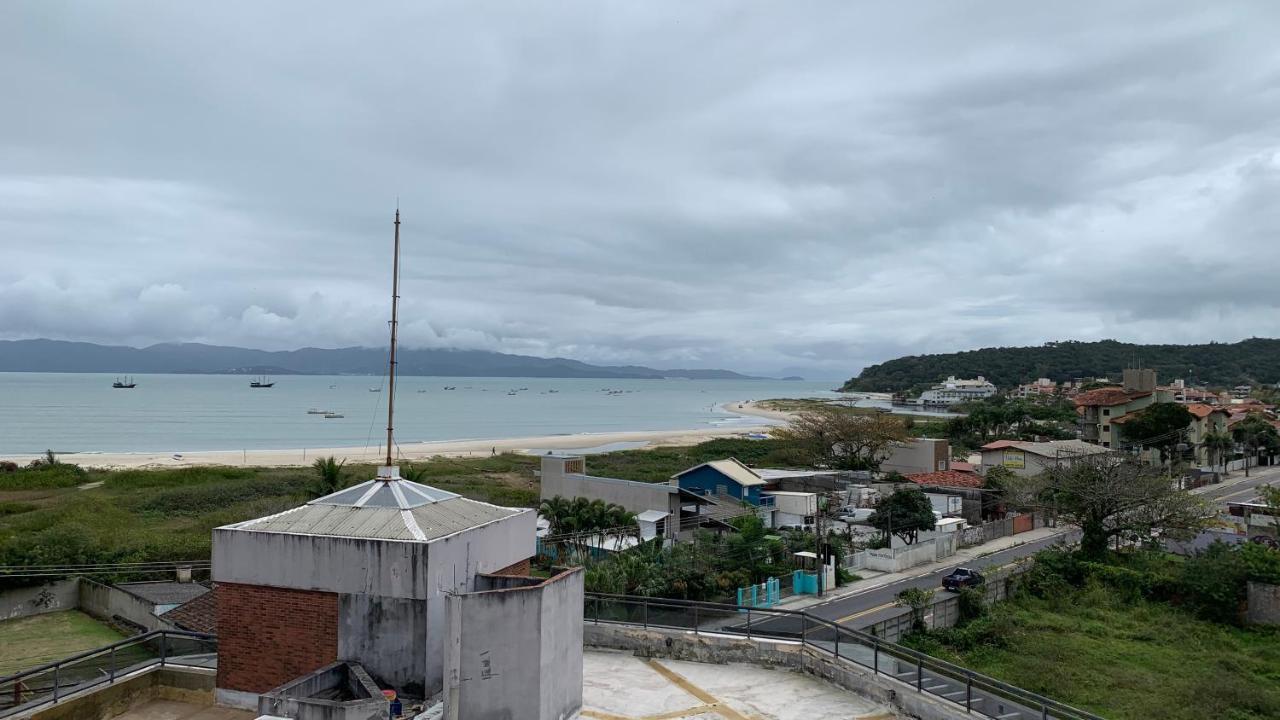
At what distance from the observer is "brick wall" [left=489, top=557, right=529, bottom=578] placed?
36.6 feet

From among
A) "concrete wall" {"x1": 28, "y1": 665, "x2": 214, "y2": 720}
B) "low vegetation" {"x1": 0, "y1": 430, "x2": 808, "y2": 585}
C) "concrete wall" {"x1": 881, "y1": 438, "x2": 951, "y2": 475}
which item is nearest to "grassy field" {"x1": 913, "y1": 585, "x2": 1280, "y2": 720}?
"concrete wall" {"x1": 28, "y1": 665, "x2": 214, "y2": 720}

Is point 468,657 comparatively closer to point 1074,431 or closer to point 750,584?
point 750,584

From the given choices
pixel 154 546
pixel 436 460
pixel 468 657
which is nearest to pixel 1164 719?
pixel 468 657

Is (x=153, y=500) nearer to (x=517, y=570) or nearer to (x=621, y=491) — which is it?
(x=621, y=491)

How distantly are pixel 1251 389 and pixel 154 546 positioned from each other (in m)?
196

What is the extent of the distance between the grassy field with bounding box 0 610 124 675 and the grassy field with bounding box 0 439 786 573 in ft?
15.3

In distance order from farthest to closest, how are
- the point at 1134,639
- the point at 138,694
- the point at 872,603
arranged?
the point at 872,603
the point at 1134,639
the point at 138,694

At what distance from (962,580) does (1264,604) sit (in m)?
A: 9.76

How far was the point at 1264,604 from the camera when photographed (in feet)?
90.6

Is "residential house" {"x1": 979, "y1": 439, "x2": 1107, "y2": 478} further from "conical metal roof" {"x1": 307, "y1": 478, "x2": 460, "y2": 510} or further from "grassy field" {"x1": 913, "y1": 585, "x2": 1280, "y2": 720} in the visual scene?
"conical metal roof" {"x1": 307, "y1": 478, "x2": 460, "y2": 510}

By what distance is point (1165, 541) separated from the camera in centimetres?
3944

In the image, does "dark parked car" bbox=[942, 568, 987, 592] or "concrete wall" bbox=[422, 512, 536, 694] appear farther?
"dark parked car" bbox=[942, 568, 987, 592]

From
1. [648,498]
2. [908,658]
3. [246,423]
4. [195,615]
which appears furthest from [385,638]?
[246,423]

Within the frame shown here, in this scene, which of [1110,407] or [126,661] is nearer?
[126,661]
